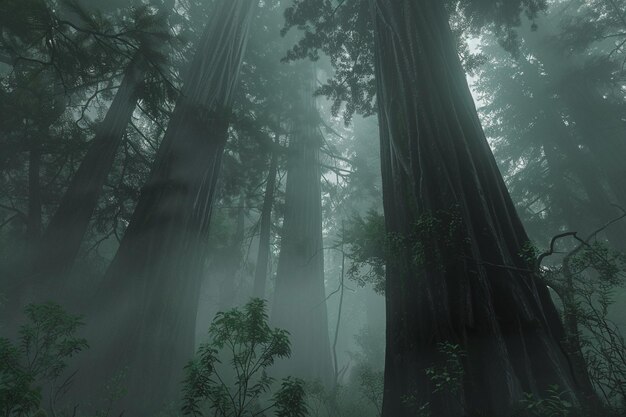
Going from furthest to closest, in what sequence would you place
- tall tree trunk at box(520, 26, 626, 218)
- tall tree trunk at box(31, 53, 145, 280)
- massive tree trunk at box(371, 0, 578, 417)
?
1. tall tree trunk at box(520, 26, 626, 218)
2. tall tree trunk at box(31, 53, 145, 280)
3. massive tree trunk at box(371, 0, 578, 417)

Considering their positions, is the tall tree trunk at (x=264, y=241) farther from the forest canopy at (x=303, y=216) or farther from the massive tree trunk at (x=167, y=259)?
the massive tree trunk at (x=167, y=259)

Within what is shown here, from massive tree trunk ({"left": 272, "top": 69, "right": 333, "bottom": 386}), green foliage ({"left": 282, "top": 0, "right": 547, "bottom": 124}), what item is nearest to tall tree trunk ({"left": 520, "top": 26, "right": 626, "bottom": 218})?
green foliage ({"left": 282, "top": 0, "right": 547, "bottom": 124})

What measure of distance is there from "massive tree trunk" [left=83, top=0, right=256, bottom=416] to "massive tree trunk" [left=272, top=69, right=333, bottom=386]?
298 centimetres

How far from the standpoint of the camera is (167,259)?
512 centimetres

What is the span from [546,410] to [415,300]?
103 cm

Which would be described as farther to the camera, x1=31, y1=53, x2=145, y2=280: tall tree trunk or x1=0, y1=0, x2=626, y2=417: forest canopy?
x1=31, y1=53, x2=145, y2=280: tall tree trunk

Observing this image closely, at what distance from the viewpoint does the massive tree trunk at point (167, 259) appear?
177 inches

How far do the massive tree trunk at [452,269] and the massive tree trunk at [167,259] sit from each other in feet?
10.9

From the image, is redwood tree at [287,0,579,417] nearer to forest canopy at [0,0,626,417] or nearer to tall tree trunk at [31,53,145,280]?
forest canopy at [0,0,626,417]

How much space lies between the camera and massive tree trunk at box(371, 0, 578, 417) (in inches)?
86.4

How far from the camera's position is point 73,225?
20.8 feet

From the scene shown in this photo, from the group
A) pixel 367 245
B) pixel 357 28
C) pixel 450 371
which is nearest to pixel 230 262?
pixel 367 245

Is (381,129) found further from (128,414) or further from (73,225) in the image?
Result: (73,225)

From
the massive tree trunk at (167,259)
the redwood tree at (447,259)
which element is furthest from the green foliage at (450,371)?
the massive tree trunk at (167,259)
